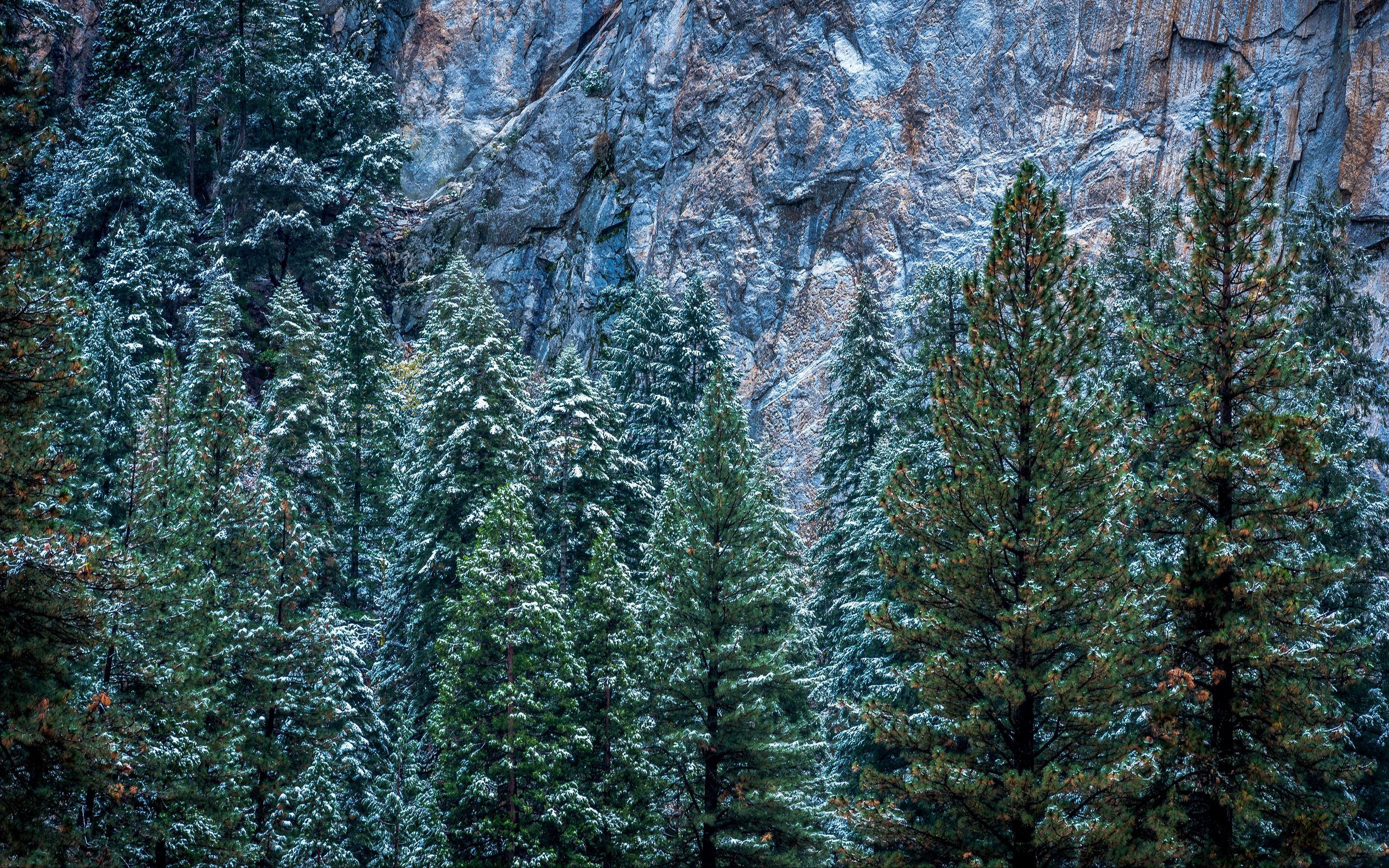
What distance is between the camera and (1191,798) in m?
12.8

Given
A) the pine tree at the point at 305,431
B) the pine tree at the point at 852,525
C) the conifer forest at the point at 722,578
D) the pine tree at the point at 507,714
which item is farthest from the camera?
the pine tree at the point at 305,431

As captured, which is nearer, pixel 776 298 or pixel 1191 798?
pixel 1191 798

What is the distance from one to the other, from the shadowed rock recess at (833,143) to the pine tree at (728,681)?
16.7 m

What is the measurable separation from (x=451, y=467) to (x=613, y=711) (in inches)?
300

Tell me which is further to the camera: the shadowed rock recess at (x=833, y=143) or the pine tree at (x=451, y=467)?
the shadowed rock recess at (x=833, y=143)

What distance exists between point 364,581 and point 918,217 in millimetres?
26646

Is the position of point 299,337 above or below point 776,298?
below

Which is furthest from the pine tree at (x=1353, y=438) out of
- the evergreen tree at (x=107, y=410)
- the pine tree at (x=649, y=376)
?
the evergreen tree at (x=107, y=410)

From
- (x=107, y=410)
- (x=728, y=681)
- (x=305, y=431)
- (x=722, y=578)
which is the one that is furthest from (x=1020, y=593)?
(x=107, y=410)

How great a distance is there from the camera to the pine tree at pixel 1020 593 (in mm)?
12141

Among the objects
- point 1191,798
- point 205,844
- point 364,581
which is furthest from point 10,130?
point 364,581

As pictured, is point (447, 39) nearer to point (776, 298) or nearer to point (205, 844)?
point (776, 298)

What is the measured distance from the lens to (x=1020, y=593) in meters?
12.5

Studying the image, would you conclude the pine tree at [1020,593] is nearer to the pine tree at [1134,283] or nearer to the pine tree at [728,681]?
the pine tree at [728,681]
